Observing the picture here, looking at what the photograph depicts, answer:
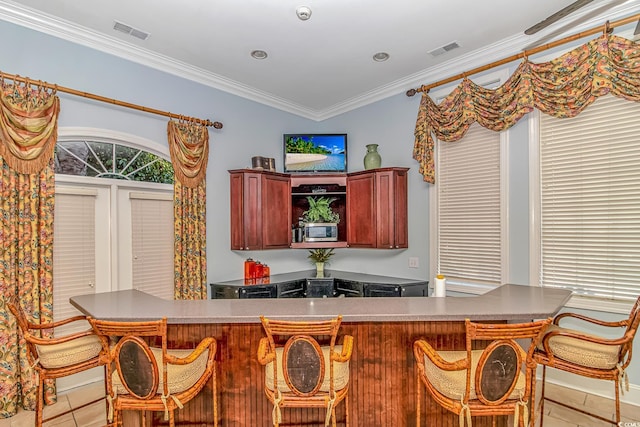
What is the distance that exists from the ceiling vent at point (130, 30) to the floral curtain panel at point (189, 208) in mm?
882

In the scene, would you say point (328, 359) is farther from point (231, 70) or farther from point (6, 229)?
point (231, 70)

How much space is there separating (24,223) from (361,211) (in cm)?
349

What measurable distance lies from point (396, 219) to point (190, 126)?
271 cm

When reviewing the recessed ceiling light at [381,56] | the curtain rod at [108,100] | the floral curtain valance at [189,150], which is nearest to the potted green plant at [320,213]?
the floral curtain valance at [189,150]

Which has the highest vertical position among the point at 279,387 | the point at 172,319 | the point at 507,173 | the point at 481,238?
the point at 507,173

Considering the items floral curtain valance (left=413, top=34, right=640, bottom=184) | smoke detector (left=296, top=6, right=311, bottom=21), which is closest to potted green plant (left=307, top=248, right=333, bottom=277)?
floral curtain valance (left=413, top=34, right=640, bottom=184)

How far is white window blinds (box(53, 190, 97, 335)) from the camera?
129 inches

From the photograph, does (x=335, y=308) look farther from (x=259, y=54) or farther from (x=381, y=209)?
(x=259, y=54)

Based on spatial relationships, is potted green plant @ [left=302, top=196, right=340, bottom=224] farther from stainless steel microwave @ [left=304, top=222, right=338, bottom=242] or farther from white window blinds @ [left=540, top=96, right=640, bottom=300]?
white window blinds @ [left=540, top=96, right=640, bottom=300]

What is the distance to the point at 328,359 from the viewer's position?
1954 millimetres

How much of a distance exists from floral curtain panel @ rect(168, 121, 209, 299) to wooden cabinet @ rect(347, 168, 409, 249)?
197 centimetres

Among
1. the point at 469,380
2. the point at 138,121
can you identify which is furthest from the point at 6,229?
the point at 469,380

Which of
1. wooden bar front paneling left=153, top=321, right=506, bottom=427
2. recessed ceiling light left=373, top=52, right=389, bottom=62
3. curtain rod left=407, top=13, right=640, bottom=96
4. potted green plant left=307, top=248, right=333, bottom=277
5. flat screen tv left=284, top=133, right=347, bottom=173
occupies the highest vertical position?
recessed ceiling light left=373, top=52, right=389, bottom=62

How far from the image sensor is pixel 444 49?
382 cm
